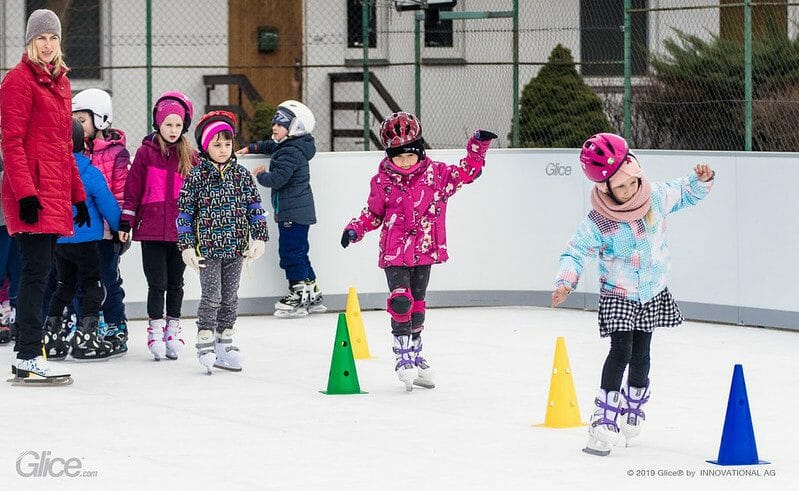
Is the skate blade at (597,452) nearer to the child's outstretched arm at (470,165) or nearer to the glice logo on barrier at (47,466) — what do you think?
the glice logo on barrier at (47,466)

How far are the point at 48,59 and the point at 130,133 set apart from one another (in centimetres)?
708

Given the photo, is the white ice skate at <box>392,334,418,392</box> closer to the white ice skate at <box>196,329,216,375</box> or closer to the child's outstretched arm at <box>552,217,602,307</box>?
the white ice skate at <box>196,329,216,375</box>

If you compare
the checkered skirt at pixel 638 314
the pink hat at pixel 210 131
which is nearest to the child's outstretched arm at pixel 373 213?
the pink hat at pixel 210 131

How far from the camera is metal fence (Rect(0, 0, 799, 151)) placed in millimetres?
13484

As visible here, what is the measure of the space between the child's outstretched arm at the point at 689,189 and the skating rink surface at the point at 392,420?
1.15 metres

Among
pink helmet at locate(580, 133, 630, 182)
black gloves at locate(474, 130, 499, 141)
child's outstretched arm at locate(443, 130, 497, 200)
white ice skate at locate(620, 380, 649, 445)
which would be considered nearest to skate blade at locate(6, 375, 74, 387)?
child's outstretched arm at locate(443, 130, 497, 200)

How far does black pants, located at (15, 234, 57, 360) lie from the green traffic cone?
1.73 m

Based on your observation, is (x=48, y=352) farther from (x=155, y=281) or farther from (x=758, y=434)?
(x=758, y=434)

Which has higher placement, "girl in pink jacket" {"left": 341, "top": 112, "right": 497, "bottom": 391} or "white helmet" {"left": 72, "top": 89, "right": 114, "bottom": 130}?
"white helmet" {"left": 72, "top": 89, "right": 114, "bottom": 130}

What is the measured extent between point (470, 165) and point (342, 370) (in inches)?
55.7

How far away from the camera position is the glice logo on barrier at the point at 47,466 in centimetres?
701

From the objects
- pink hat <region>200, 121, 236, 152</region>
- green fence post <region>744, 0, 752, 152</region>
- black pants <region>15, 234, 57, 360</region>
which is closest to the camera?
black pants <region>15, 234, 57, 360</region>

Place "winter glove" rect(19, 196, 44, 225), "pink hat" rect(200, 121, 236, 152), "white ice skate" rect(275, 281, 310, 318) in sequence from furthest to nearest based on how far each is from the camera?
"white ice skate" rect(275, 281, 310, 318)
"pink hat" rect(200, 121, 236, 152)
"winter glove" rect(19, 196, 44, 225)

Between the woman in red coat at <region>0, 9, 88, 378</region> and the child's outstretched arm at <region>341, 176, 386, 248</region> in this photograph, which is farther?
the child's outstretched arm at <region>341, 176, 386, 248</region>
